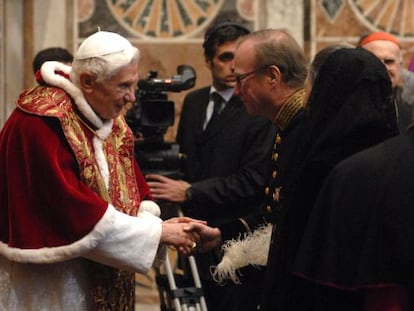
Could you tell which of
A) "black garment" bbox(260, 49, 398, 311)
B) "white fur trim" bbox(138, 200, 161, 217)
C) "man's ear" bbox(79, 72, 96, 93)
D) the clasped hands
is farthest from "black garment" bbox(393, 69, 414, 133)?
"black garment" bbox(260, 49, 398, 311)

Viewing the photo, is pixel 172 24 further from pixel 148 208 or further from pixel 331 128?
pixel 331 128

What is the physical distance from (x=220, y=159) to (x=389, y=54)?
1.17 metres

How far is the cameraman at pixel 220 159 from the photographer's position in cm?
539

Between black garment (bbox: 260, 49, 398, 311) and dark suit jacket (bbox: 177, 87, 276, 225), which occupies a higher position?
black garment (bbox: 260, 49, 398, 311)

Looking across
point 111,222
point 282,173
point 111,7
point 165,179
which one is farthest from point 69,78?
point 111,7

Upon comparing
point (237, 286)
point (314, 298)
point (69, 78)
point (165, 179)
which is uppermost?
point (69, 78)

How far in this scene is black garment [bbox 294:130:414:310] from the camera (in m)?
2.93

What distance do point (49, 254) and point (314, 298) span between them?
1106mm

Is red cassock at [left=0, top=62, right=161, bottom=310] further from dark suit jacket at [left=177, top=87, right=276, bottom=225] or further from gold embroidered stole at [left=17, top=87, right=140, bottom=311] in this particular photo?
dark suit jacket at [left=177, top=87, right=276, bottom=225]

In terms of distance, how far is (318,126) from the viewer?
329 cm

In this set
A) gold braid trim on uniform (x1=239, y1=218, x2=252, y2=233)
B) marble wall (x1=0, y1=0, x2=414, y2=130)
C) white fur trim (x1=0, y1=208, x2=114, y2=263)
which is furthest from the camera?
marble wall (x1=0, y1=0, x2=414, y2=130)

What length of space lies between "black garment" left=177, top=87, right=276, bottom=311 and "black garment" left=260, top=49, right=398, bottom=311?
1.89 meters

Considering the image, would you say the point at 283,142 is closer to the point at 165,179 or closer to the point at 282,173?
the point at 282,173

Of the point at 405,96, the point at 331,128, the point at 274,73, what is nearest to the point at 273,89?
the point at 274,73
